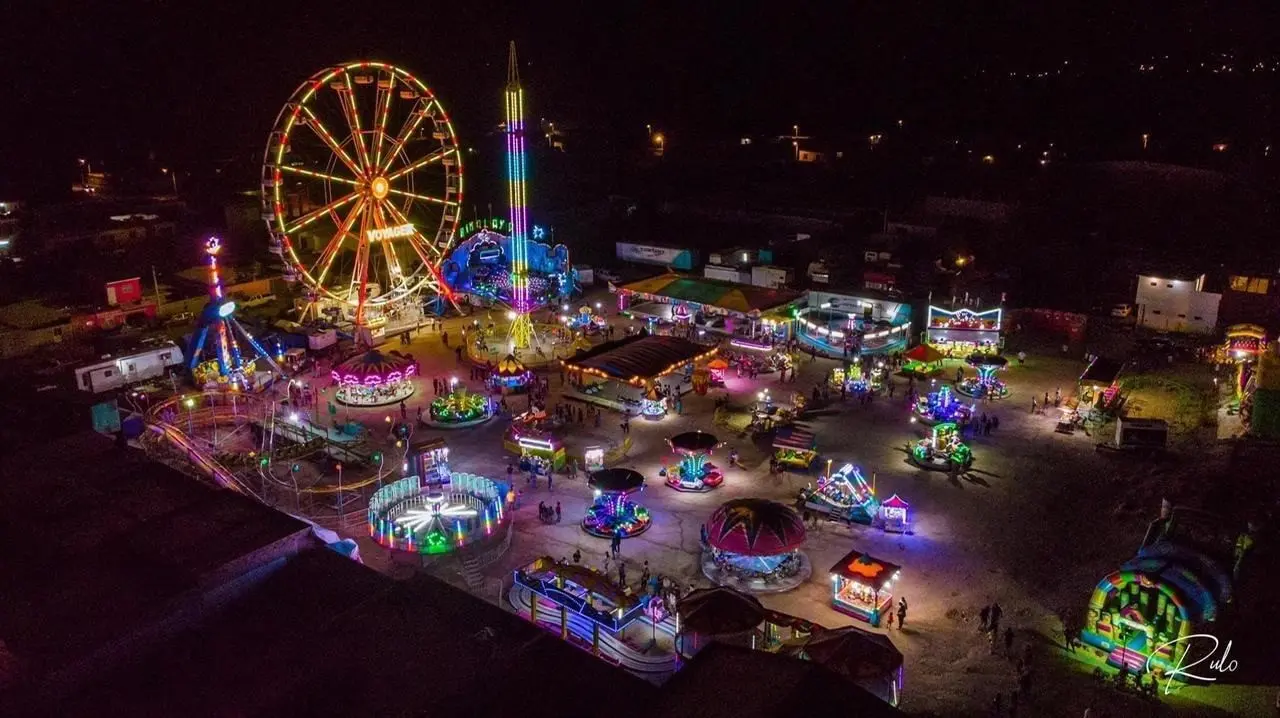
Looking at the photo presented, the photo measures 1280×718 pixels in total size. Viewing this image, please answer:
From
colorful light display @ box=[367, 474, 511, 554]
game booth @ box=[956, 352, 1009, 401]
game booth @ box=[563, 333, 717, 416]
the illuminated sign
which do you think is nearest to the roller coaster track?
colorful light display @ box=[367, 474, 511, 554]

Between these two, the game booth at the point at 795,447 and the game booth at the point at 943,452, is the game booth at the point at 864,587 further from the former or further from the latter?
the game booth at the point at 943,452

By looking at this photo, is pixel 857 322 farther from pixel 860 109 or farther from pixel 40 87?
pixel 40 87

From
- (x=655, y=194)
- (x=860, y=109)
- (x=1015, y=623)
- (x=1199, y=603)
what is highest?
(x=860, y=109)

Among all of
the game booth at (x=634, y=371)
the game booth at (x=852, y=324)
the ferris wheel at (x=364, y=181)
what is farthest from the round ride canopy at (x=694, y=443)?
the ferris wheel at (x=364, y=181)

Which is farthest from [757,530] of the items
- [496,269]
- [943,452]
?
[496,269]

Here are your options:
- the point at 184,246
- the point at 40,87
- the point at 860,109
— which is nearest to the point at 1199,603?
the point at 184,246

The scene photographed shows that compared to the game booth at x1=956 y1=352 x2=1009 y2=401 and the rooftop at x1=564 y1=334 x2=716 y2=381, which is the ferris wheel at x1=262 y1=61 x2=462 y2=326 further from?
the game booth at x1=956 y1=352 x2=1009 y2=401

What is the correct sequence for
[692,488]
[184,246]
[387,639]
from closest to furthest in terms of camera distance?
[387,639] < [692,488] < [184,246]
